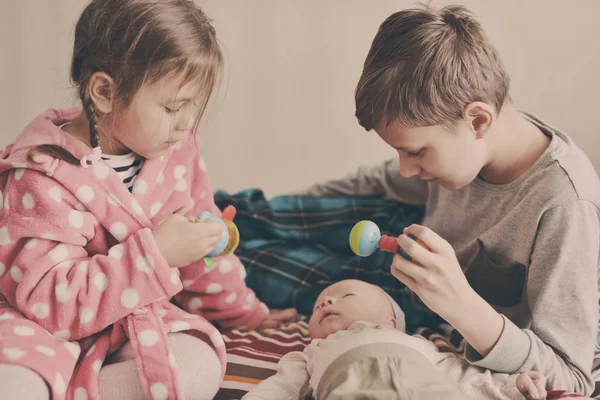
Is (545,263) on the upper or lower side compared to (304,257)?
upper

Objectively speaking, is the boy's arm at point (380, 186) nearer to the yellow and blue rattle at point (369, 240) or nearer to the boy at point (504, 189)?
the boy at point (504, 189)

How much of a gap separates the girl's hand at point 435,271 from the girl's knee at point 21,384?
59 centimetres

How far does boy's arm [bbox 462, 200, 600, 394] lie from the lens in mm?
1015

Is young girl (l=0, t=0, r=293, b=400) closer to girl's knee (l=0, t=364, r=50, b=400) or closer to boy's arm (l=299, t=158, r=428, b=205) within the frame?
girl's knee (l=0, t=364, r=50, b=400)

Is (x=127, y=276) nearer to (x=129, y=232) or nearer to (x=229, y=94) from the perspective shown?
(x=129, y=232)

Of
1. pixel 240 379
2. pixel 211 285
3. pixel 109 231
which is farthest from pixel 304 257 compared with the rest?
pixel 109 231

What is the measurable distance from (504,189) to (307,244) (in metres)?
0.54

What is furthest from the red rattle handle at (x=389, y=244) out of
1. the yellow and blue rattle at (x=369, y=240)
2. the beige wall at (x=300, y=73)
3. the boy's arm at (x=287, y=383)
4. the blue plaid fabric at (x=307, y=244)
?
the beige wall at (x=300, y=73)

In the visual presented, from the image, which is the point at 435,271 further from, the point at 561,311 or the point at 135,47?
the point at 135,47

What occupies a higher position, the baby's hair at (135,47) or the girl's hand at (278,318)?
the baby's hair at (135,47)

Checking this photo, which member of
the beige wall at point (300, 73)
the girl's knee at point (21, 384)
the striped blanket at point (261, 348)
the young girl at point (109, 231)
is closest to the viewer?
the girl's knee at point (21, 384)

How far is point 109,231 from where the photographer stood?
3.56ft

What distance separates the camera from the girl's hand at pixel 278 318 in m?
1.39

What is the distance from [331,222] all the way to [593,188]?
0.62m
